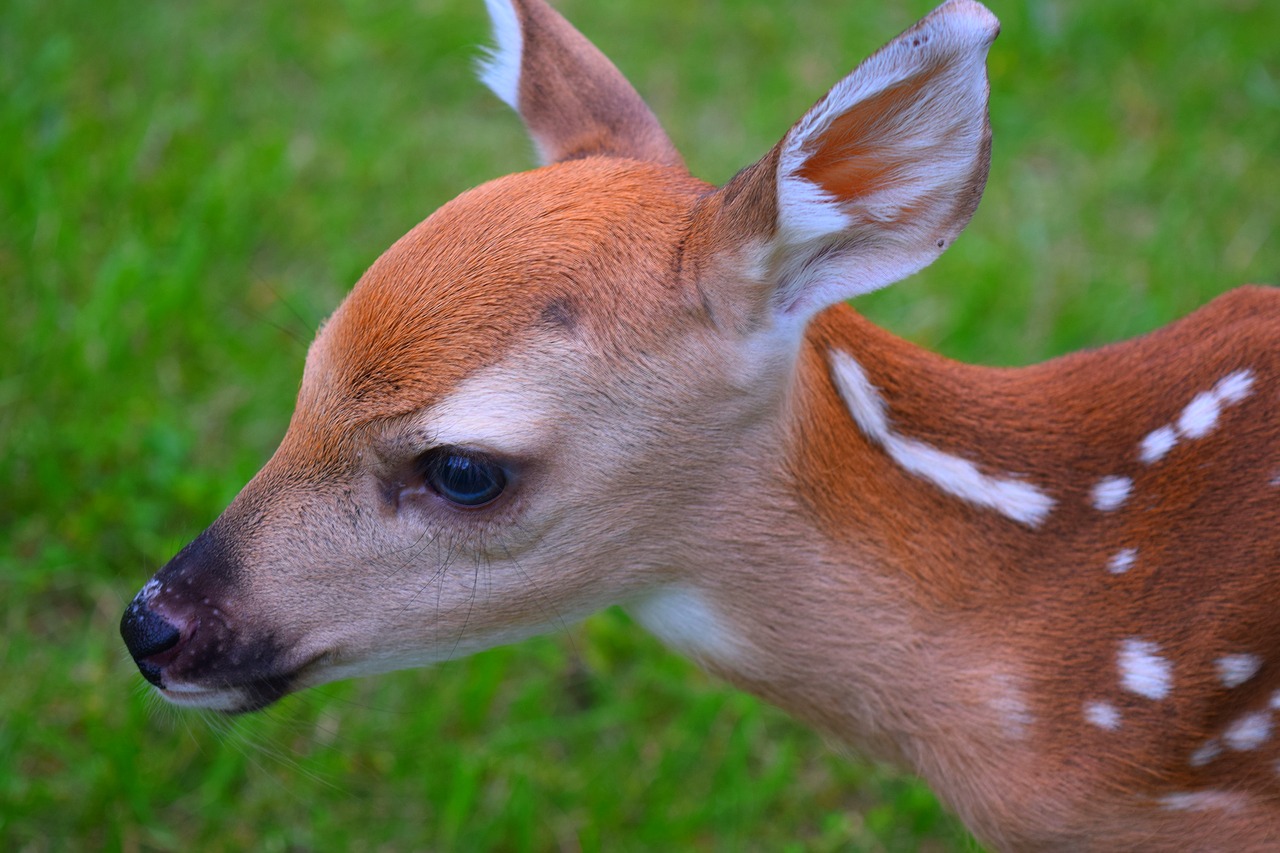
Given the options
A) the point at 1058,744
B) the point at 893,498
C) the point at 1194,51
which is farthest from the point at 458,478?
the point at 1194,51

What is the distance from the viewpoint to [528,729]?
3639mm

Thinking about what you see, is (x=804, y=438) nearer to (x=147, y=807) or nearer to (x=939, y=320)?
(x=147, y=807)

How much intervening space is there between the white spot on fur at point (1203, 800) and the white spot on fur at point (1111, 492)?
1.68ft

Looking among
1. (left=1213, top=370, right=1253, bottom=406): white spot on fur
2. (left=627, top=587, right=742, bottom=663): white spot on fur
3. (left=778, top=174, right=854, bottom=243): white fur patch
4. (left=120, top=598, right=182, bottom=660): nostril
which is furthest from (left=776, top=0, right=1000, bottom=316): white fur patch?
(left=120, top=598, right=182, bottom=660): nostril

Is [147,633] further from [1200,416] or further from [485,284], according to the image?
[1200,416]

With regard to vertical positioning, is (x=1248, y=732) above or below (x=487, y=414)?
above

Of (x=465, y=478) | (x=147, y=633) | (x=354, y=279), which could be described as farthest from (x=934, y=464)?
(x=354, y=279)

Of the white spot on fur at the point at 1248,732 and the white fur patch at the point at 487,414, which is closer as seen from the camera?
the white fur patch at the point at 487,414

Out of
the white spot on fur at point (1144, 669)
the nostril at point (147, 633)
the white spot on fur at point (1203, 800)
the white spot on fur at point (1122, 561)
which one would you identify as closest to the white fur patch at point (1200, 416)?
the white spot on fur at point (1122, 561)

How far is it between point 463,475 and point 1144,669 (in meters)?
1.23

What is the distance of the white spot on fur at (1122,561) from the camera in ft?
7.72

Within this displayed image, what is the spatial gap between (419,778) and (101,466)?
56.5 inches

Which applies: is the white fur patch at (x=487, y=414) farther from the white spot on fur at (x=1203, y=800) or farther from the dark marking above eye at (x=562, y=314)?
the white spot on fur at (x=1203, y=800)

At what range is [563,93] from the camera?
A: 8.61 ft
